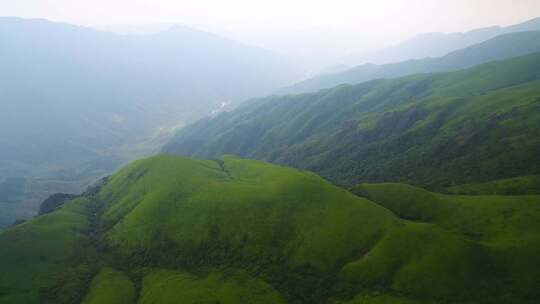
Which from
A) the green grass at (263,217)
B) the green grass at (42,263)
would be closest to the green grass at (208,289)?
the green grass at (263,217)

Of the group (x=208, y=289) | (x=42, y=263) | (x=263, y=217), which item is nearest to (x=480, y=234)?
(x=263, y=217)

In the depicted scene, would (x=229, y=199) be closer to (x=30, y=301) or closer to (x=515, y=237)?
(x=30, y=301)

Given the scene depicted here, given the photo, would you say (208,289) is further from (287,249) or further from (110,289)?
(110,289)

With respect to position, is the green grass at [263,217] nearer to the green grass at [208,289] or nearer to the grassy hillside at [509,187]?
the green grass at [208,289]

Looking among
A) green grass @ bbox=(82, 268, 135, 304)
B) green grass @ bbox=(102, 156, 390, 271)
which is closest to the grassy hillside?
green grass @ bbox=(102, 156, 390, 271)

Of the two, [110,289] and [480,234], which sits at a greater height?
[480,234]

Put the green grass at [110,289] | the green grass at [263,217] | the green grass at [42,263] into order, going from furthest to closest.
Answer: the green grass at [42,263]
the green grass at [263,217]
the green grass at [110,289]

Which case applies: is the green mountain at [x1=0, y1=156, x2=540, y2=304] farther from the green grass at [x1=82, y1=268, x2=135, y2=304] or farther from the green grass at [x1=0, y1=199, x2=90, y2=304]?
the green grass at [x1=0, y1=199, x2=90, y2=304]

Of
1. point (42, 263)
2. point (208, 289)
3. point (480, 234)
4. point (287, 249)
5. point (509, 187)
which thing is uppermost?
point (480, 234)
